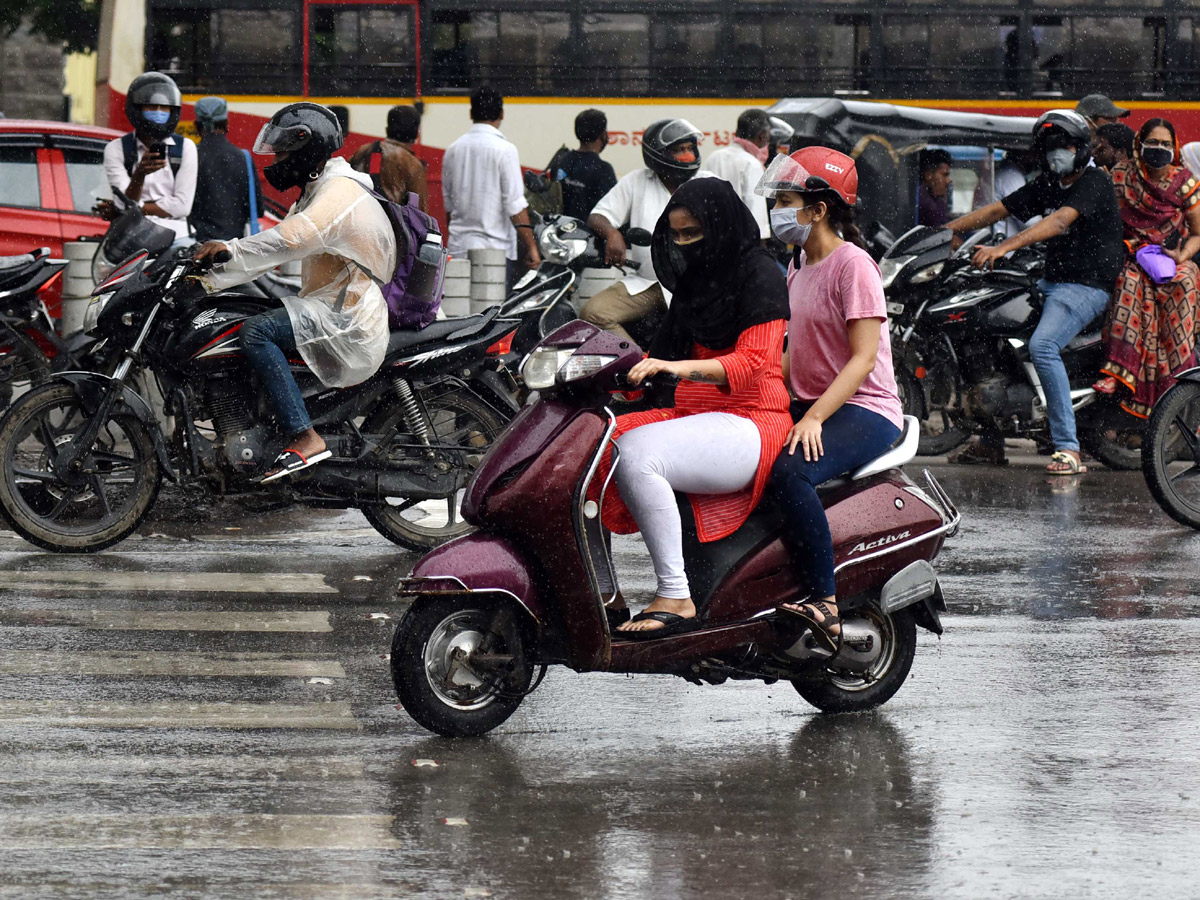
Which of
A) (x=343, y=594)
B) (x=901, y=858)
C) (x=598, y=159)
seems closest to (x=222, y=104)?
(x=598, y=159)

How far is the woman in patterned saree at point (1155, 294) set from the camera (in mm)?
10867

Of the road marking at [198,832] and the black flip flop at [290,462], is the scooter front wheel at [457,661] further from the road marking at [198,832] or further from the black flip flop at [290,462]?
the black flip flop at [290,462]

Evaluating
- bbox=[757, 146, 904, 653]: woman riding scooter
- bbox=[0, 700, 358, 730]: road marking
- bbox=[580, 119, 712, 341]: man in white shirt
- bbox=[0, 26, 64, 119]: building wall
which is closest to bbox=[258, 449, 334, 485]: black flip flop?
bbox=[0, 700, 358, 730]: road marking

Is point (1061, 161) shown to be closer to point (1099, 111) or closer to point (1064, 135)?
point (1064, 135)

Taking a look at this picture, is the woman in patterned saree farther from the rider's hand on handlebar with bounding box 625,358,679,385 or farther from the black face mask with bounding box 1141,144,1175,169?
the rider's hand on handlebar with bounding box 625,358,679,385

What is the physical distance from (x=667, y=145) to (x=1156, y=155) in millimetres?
2742

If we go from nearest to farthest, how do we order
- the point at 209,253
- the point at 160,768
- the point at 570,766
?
the point at 160,768, the point at 570,766, the point at 209,253

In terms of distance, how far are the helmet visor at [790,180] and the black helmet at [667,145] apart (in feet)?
15.9

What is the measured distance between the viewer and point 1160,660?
6641mm

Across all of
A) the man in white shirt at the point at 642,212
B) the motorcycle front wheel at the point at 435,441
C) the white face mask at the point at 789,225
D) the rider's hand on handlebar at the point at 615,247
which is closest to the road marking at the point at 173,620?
the motorcycle front wheel at the point at 435,441

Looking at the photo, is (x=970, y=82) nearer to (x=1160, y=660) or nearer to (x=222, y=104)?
(x=222, y=104)

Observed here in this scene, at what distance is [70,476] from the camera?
27.0ft

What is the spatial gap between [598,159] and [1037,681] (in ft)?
29.0

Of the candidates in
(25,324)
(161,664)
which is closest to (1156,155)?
(25,324)
